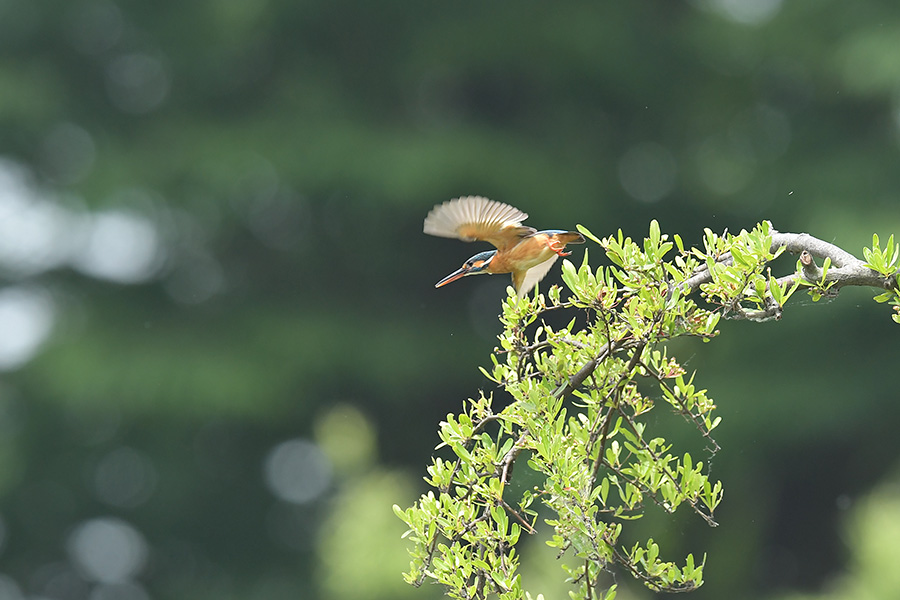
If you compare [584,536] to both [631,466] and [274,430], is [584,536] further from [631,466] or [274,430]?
[274,430]

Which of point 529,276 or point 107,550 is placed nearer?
point 529,276

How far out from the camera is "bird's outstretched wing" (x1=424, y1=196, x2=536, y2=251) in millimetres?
1369

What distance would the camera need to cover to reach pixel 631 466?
1.39 meters

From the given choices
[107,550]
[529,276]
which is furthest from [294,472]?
[529,276]

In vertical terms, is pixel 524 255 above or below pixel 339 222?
below

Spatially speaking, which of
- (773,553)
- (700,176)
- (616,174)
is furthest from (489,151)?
(773,553)

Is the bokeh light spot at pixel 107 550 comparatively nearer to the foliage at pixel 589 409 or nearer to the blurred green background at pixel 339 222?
the blurred green background at pixel 339 222

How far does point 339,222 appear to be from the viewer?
7602 mm

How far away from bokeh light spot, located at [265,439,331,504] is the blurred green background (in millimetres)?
27

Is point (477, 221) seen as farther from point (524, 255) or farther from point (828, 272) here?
point (828, 272)

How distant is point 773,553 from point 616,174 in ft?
9.84

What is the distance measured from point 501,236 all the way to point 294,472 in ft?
21.9

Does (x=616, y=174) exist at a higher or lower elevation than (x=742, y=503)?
higher

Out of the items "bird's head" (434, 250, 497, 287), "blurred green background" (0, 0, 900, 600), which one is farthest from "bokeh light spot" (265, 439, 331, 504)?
"bird's head" (434, 250, 497, 287)
